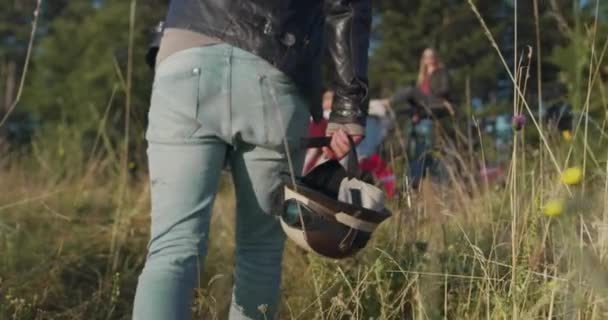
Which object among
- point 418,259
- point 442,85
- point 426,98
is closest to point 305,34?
point 418,259

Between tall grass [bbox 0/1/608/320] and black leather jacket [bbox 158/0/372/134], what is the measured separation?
29cm

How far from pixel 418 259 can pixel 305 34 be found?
81cm

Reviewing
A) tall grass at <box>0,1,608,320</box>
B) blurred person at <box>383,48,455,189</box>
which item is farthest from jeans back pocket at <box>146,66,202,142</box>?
blurred person at <box>383,48,455,189</box>

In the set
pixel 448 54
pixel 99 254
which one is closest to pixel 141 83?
pixel 448 54

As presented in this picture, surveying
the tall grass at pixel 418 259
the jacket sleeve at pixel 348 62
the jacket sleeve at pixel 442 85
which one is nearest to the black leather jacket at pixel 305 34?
the jacket sleeve at pixel 348 62

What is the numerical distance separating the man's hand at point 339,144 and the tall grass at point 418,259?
0.93ft

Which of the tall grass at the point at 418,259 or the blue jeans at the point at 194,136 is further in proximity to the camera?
the tall grass at the point at 418,259

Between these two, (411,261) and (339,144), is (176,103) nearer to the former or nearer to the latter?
(339,144)

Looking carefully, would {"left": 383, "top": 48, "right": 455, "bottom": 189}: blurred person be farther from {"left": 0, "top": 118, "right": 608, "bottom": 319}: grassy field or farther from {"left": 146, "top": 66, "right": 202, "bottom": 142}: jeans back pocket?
{"left": 146, "top": 66, "right": 202, "bottom": 142}: jeans back pocket

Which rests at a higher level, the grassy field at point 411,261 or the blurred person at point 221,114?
the blurred person at point 221,114

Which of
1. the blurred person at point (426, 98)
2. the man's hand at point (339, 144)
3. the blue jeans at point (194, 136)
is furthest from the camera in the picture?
the blurred person at point (426, 98)

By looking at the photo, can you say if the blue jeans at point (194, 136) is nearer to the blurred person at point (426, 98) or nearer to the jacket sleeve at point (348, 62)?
the jacket sleeve at point (348, 62)

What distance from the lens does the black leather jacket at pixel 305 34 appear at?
1.58m

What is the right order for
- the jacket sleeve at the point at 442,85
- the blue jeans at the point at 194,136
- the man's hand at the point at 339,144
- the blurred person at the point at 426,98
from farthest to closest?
the jacket sleeve at the point at 442,85
the blurred person at the point at 426,98
the man's hand at the point at 339,144
the blue jeans at the point at 194,136
